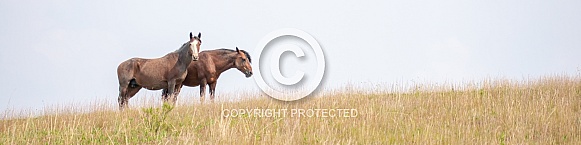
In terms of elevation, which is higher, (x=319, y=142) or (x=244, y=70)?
(x=244, y=70)

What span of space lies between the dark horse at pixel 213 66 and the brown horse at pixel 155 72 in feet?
1.48

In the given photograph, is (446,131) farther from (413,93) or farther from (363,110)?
(413,93)

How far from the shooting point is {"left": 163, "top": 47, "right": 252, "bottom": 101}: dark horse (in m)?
15.5

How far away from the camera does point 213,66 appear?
15594 millimetres

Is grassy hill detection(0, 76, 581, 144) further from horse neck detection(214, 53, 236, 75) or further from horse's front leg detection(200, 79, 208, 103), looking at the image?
horse neck detection(214, 53, 236, 75)

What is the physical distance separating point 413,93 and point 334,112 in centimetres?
364

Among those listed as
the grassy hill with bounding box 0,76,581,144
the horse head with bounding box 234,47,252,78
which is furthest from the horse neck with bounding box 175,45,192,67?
the grassy hill with bounding box 0,76,581,144

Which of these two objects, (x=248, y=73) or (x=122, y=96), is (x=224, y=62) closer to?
(x=248, y=73)

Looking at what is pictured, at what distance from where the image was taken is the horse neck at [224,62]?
15828 mm

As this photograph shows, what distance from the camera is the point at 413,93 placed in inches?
559

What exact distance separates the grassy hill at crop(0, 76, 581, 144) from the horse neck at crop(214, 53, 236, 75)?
7.55 ft

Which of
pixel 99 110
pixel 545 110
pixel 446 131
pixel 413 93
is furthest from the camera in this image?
pixel 413 93

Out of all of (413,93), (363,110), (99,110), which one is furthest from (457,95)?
(99,110)

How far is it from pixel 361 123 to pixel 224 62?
6972 mm
